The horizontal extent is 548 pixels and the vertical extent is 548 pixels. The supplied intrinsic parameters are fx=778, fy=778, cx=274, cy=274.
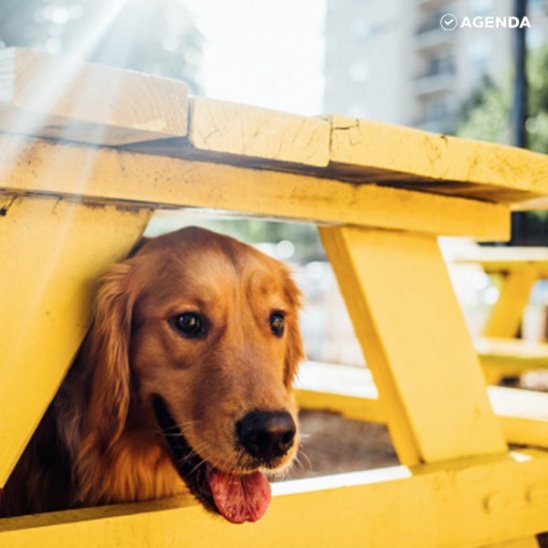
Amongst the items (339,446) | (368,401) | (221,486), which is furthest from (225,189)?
(339,446)

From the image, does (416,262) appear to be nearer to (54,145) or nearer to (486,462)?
(486,462)

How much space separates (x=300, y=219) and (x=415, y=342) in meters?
0.55

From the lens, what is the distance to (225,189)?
186 cm

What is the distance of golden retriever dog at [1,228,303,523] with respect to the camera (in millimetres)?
1910

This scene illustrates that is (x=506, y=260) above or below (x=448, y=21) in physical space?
below

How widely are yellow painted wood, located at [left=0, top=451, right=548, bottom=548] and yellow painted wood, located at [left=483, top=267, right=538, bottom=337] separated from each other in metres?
4.90

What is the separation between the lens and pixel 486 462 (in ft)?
7.49

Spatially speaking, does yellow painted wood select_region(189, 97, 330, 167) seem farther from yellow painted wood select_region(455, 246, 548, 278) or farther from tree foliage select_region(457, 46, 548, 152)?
tree foliage select_region(457, 46, 548, 152)

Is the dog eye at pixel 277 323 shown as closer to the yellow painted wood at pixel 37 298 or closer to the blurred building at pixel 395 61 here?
the yellow painted wood at pixel 37 298

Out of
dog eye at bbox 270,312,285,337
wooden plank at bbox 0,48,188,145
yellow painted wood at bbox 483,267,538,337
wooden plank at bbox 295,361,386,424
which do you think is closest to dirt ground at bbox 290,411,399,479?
wooden plank at bbox 295,361,386,424

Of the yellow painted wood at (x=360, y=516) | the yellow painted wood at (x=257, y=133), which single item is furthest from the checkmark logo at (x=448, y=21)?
the yellow painted wood at (x=257, y=133)

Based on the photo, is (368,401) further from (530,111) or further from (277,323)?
(530,111)

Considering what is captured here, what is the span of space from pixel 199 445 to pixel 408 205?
929 millimetres

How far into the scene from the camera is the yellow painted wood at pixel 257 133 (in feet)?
5.10
